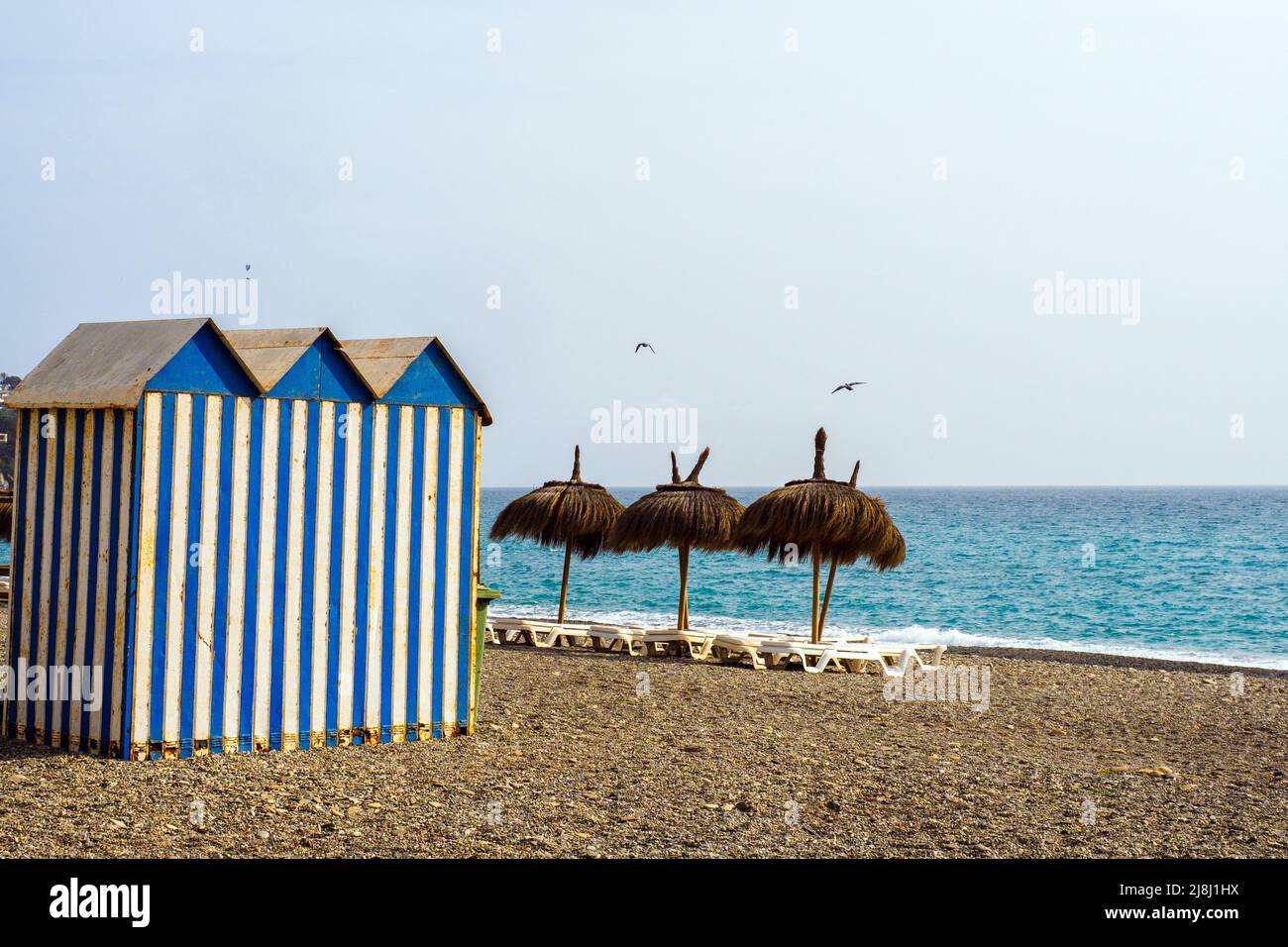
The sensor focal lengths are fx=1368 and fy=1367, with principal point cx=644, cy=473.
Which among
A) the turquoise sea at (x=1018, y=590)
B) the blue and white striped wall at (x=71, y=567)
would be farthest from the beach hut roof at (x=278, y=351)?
the turquoise sea at (x=1018, y=590)

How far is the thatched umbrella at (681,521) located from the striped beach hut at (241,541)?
6.91 m

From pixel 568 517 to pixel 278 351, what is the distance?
8.67 meters

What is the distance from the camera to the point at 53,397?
333 inches

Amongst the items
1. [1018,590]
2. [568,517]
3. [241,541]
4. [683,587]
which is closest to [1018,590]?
[1018,590]

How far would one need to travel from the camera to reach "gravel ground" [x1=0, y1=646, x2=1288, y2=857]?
257 inches

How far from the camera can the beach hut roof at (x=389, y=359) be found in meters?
8.91

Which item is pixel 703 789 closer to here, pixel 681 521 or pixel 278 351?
pixel 278 351

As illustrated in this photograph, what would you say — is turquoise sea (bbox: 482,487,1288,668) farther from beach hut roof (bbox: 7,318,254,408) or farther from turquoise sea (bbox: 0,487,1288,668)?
beach hut roof (bbox: 7,318,254,408)

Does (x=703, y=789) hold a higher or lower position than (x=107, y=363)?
lower

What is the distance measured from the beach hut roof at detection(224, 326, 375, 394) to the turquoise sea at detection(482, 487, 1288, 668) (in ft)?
50.8

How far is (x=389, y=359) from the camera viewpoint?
913 centimetres

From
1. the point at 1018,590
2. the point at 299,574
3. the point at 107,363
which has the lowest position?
the point at 1018,590
